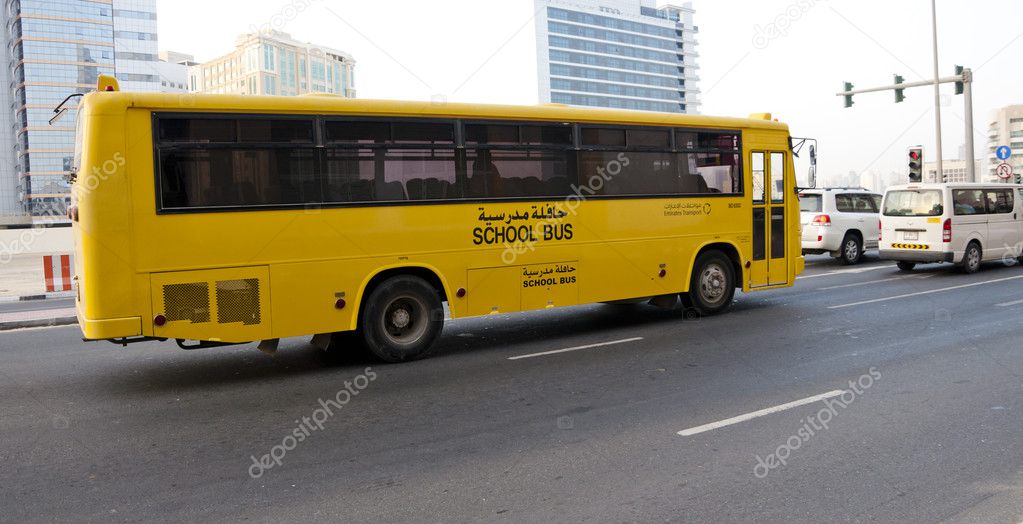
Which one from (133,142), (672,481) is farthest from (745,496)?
(133,142)

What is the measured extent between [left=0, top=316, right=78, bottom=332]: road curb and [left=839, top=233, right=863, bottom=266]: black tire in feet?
57.0

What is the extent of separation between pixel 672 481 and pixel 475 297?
185 inches

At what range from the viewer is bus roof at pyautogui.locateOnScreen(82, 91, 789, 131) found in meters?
7.36

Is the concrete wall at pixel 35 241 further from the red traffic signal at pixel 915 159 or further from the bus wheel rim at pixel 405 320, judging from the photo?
the red traffic signal at pixel 915 159

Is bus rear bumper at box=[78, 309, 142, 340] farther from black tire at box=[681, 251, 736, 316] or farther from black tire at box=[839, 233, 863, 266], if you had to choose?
black tire at box=[839, 233, 863, 266]

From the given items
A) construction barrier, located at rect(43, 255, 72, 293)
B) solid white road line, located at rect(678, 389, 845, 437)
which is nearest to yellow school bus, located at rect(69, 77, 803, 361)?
solid white road line, located at rect(678, 389, 845, 437)

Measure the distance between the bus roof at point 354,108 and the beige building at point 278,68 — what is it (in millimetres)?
→ 139563

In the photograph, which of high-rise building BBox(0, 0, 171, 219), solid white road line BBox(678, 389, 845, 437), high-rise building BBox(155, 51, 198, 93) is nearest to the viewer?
solid white road line BBox(678, 389, 845, 437)

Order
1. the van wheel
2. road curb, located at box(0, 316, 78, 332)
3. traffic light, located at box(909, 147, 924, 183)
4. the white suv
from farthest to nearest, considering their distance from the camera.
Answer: traffic light, located at box(909, 147, 924, 183) < the white suv < the van wheel < road curb, located at box(0, 316, 78, 332)

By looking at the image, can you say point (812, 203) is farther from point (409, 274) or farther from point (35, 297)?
point (35, 297)

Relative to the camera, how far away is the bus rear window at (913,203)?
16547 millimetres

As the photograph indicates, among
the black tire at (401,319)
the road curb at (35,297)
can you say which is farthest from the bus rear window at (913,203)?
the road curb at (35,297)

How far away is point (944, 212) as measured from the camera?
16375mm

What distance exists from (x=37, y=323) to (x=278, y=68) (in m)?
146
